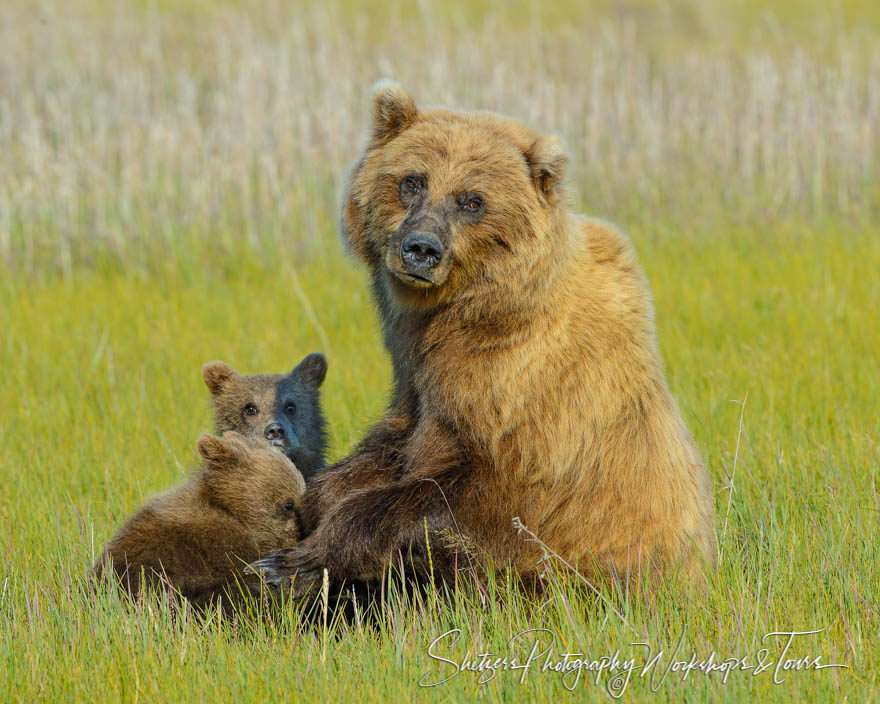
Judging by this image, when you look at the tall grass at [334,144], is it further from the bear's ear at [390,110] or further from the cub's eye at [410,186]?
Answer: the cub's eye at [410,186]

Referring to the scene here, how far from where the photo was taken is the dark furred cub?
18.6ft

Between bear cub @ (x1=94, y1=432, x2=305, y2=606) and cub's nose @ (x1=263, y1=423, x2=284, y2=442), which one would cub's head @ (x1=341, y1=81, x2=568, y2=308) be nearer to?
bear cub @ (x1=94, y1=432, x2=305, y2=606)

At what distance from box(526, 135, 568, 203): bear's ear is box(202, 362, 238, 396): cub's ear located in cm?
206

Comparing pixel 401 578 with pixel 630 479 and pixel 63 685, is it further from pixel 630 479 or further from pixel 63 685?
pixel 63 685

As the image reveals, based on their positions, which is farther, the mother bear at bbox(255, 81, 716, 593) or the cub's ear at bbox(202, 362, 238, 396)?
the cub's ear at bbox(202, 362, 238, 396)

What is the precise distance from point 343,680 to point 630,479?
55.7 inches

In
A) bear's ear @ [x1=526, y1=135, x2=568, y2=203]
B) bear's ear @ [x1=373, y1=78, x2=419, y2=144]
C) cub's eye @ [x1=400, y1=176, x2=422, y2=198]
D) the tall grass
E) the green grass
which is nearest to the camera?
the green grass

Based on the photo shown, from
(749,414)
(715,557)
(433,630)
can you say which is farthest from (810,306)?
(433,630)

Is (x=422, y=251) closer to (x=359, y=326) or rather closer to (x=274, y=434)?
(x=274, y=434)

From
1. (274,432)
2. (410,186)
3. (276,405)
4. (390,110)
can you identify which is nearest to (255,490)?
(274,432)

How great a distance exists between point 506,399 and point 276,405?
1834 millimetres

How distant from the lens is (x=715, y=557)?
15.1 ft

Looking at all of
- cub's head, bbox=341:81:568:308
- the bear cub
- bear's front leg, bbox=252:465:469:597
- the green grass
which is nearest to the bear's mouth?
cub's head, bbox=341:81:568:308

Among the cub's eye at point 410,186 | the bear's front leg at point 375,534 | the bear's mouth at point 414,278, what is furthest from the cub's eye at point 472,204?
the bear's front leg at point 375,534
